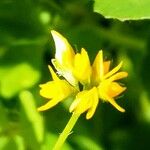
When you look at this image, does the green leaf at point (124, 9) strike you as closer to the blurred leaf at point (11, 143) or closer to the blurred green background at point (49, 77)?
the blurred green background at point (49, 77)

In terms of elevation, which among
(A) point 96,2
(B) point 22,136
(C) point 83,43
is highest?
(A) point 96,2

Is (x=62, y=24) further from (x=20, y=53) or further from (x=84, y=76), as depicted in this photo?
(x=84, y=76)

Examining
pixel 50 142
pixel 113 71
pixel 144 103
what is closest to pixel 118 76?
pixel 113 71

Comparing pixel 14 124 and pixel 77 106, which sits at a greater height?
pixel 77 106

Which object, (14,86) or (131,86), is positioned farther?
(131,86)

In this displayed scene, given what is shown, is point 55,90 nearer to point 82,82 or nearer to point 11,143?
point 82,82

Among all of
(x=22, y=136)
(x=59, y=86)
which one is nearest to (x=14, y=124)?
(x=22, y=136)
